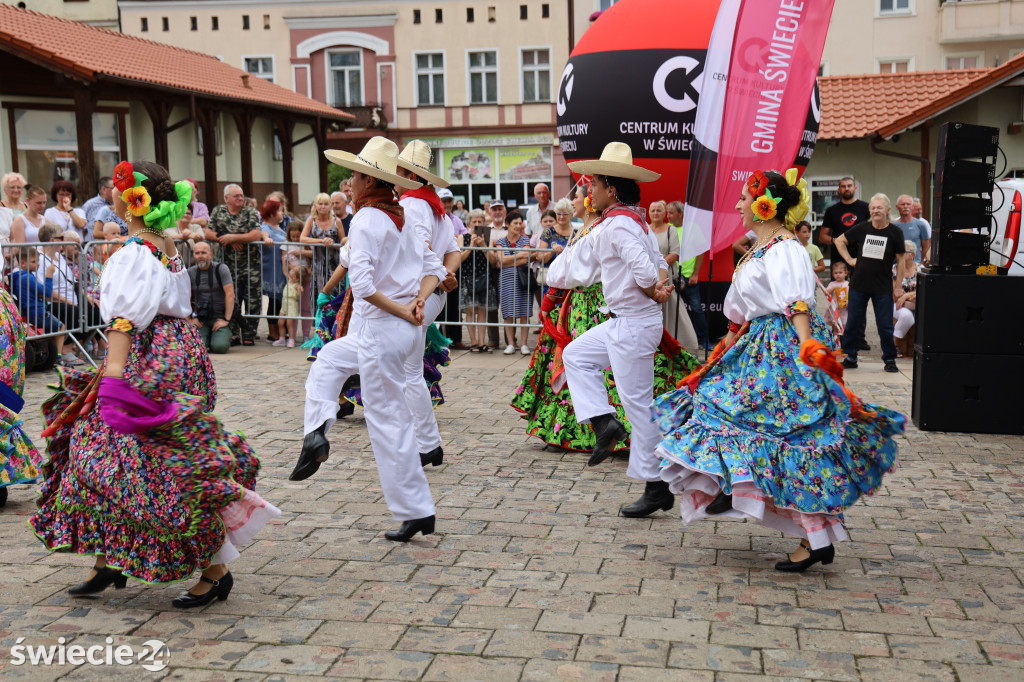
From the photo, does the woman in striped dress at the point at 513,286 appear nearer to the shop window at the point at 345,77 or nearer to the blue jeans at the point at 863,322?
the blue jeans at the point at 863,322

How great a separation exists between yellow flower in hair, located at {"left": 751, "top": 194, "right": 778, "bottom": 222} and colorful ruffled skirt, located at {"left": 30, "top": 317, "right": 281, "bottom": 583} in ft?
8.16

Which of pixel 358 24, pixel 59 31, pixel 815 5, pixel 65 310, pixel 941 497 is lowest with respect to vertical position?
pixel 941 497

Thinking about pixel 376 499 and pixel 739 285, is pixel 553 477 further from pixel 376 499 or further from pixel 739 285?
pixel 739 285

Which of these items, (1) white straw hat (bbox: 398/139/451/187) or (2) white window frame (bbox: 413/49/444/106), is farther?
(2) white window frame (bbox: 413/49/444/106)

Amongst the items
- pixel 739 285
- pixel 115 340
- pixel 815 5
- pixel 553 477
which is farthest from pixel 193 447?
pixel 815 5

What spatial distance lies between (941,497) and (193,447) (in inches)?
164

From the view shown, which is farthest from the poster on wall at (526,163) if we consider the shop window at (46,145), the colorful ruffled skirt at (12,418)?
the colorful ruffled skirt at (12,418)

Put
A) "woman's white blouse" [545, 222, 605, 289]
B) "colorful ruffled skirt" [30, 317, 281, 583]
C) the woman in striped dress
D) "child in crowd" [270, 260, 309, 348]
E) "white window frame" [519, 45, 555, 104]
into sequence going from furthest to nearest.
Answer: "white window frame" [519, 45, 555, 104]
"child in crowd" [270, 260, 309, 348]
the woman in striped dress
"woman's white blouse" [545, 222, 605, 289]
"colorful ruffled skirt" [30, 317, 281, 583]

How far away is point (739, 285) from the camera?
489 cm

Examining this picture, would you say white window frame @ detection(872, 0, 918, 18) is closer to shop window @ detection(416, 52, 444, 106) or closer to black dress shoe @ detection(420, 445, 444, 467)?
shop window @ detection(416, 52, 444, 106)

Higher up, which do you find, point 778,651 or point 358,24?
point 358,24

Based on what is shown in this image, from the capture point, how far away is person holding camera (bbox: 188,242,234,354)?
1166 centimetres

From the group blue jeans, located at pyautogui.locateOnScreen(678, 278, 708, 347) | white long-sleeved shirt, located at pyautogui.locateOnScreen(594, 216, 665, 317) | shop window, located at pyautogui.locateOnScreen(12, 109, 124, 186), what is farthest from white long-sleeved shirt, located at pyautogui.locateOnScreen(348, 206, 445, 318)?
shop window, located at pyautogui.locateOnScreen(12, 109, 124, 186)

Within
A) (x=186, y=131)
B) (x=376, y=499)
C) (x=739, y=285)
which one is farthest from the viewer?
(x=186, y=131)
